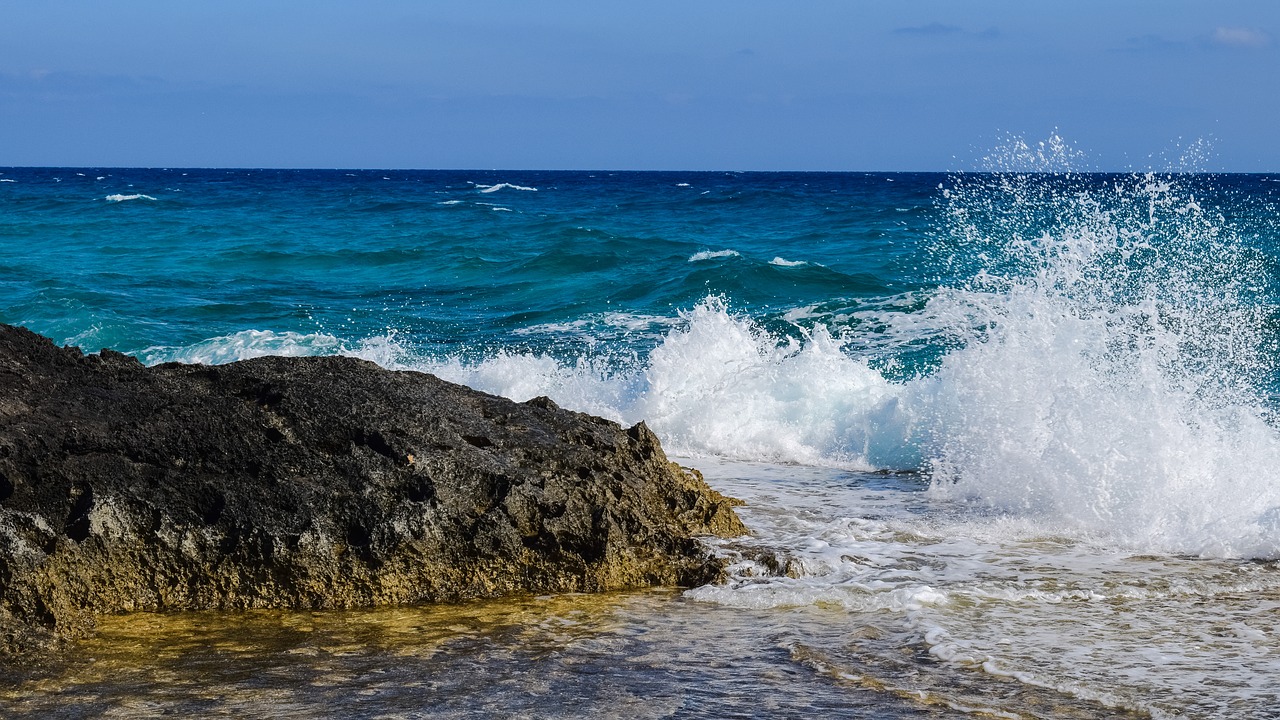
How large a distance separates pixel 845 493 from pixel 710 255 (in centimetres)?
1160

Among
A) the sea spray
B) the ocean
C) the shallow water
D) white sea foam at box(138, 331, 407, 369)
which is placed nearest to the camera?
the shallow water

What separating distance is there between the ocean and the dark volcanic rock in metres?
0.14

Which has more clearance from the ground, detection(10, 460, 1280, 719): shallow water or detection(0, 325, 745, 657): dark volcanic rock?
detection(0, 325, 745, 657): dark volcanic rock

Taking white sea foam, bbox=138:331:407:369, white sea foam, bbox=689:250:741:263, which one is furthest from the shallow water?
white sea foam, bbox=689:250:741:263

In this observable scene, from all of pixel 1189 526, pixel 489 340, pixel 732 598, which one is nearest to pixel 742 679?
pixel 732 598

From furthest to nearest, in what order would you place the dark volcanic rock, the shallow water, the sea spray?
the sea spray
the dark volcanic rock
the shallow water

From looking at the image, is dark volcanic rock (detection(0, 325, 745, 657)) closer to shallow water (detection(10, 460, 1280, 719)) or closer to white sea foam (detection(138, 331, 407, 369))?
shallow water (detection(10, 460, 1280, 719))

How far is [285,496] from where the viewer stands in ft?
13.6

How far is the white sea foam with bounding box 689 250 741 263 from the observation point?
1716 cm

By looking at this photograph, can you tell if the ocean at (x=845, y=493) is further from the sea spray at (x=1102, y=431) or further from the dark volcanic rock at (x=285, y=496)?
the dark volcanic rock at (x=285, y=496)

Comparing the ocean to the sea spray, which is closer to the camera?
the ocean

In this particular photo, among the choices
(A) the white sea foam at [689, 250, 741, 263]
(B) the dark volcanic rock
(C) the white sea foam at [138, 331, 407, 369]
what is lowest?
(C) the white sea foam at [138, 331, 407, 369]

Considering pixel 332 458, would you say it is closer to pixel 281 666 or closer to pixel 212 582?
pixel 212 582

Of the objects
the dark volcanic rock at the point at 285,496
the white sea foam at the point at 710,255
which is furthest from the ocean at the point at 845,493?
the white sea foam at the point at 710,255
